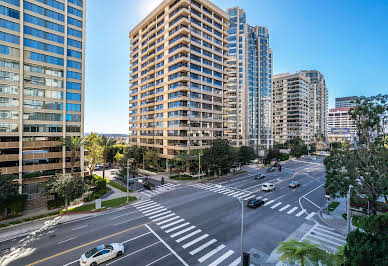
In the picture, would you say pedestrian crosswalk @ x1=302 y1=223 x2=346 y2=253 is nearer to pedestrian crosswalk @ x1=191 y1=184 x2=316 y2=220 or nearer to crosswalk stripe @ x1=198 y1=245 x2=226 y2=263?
pedestrian crosswalk @ x1=191 y1=184 x2=316 y2=220

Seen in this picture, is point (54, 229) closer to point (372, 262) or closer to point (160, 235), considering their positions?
point (160, 235)

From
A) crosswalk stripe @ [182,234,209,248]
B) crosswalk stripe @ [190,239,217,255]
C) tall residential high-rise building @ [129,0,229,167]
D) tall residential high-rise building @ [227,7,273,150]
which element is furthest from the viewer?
tall residential high-rise building @ [227,7,273,150]

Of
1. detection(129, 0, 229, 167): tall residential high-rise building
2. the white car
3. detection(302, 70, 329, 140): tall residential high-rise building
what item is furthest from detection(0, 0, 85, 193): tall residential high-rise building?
detection(302, 70, 329, 140): tall residential high-rise building

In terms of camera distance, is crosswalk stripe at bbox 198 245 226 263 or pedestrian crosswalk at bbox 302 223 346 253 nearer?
crosswalk stripe at bbox 198 245 226 263

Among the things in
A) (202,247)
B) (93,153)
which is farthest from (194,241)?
(93,153)

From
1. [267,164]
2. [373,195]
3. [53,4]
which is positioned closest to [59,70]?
[53,4]

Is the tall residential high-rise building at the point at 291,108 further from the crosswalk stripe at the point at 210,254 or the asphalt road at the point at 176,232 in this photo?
the crosswalk stripe at the point at 210,254
